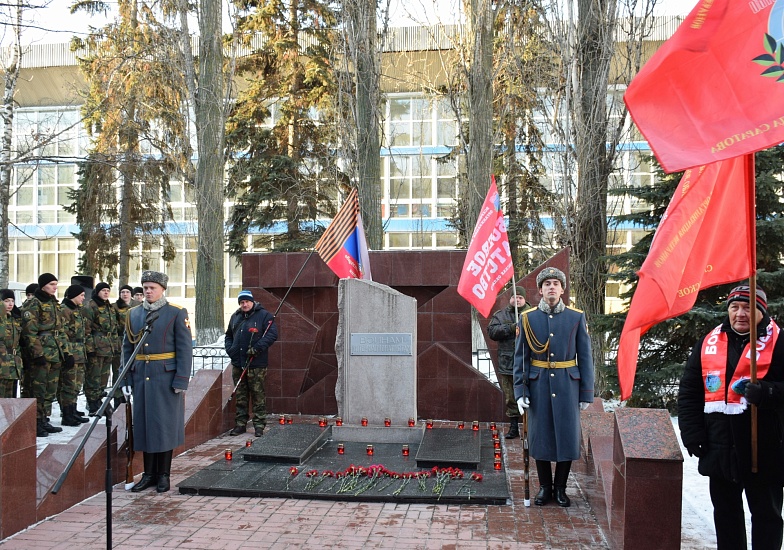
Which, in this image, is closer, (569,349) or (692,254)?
(692,254)

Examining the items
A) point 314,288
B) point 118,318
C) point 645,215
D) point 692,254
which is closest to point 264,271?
point 314,288

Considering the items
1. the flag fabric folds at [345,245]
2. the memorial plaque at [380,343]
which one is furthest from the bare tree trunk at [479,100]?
the memorial plaque at [380,343]

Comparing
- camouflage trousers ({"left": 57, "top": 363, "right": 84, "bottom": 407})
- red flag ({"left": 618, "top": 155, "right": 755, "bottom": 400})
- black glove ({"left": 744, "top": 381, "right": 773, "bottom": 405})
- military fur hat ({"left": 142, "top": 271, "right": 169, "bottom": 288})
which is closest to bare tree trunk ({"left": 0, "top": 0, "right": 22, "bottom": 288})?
camouflage trousers ({"left": 57, "top": 363, "right": 84, "bottom": 407})

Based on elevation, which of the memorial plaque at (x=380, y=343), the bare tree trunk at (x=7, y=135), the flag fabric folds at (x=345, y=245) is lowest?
the memorial plaque at (x=380, y=343)

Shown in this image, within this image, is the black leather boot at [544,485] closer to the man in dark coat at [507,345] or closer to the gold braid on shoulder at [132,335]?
the man in dark coat at [507,345]

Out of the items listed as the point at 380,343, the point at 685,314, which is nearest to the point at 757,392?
the point at 380,343

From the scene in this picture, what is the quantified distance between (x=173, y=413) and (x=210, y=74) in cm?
1503

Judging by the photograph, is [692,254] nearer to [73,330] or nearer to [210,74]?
[73,330]

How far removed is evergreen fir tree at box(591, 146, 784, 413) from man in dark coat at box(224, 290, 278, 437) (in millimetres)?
5050

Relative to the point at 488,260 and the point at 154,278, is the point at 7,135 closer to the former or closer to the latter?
the point at 154,278

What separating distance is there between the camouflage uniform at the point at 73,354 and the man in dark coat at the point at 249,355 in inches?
95.7

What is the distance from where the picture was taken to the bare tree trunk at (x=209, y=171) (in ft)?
67.4

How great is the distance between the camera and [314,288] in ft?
39.8

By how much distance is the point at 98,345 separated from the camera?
Answer: 11875mm
